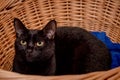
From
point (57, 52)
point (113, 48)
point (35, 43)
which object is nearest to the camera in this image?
point (35, 43)

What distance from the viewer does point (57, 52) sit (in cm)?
129

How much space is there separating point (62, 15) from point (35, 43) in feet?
1.63

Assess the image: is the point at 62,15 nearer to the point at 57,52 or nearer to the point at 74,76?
the point at 57,52

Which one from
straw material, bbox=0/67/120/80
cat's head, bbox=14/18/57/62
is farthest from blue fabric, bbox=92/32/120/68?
straw material, bbox=0/67/120/80

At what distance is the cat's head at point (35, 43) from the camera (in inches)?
40.9

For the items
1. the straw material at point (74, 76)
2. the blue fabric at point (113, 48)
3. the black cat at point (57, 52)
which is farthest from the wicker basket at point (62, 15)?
the straw material at point (74, 76)

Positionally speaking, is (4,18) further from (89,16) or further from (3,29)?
→ (89,16)

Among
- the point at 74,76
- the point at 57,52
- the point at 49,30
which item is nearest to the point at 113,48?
the point at 57,52

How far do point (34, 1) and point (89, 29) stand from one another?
0.41 meters

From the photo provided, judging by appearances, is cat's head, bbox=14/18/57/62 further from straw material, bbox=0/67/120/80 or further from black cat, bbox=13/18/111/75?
straw material, bbox=0/67/120/80

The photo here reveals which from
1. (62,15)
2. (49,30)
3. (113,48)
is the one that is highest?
(49,30)

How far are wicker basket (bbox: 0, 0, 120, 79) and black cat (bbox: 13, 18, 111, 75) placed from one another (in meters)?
0.15

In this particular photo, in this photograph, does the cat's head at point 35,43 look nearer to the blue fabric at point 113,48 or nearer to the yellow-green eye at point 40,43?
the yellow-green eye at point 40,43

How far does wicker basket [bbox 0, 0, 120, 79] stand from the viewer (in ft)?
4.32
